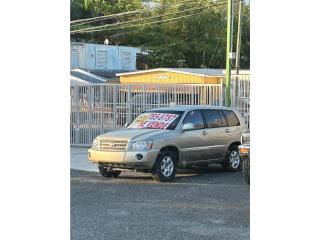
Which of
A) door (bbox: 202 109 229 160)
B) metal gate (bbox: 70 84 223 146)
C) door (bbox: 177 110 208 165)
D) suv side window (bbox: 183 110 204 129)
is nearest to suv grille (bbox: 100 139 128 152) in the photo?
door (bbox: 177 110 208 165)

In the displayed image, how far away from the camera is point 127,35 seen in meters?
52.3

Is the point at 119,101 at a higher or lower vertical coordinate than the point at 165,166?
higher

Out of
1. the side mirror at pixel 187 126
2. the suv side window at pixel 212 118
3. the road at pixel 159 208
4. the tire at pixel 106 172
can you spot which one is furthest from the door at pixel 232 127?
the tire at pixel 106 172

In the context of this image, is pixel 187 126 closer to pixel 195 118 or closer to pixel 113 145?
pixel 195 118

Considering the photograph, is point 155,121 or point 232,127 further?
point 232,127

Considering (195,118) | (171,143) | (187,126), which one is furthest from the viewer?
(195,118)

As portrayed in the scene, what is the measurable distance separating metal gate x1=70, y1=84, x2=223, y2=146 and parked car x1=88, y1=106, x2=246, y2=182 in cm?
435

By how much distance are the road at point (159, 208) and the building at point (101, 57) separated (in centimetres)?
2494

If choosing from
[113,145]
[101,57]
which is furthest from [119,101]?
[101,57]

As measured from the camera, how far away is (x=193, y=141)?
13.5 m

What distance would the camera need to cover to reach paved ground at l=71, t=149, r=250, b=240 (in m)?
7.88

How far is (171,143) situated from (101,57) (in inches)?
1067

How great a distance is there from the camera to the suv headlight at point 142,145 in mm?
12414
